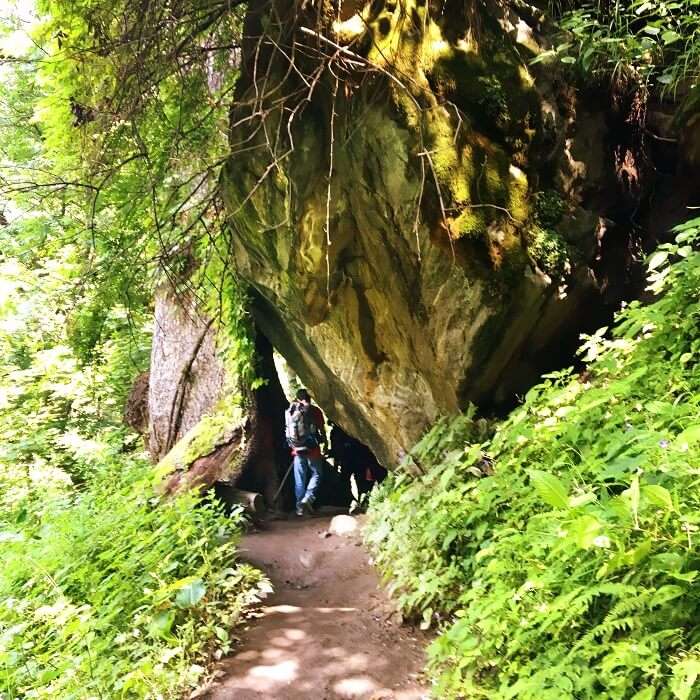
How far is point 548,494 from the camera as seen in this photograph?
2.21 meters

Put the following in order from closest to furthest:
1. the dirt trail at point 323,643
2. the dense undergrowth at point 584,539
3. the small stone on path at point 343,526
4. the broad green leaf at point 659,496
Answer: the broad green leaf at point 659,496 → the dense undergrowth at point 584,539 → the dirt trail at point 323,643 → the small stone on path at point 343,526

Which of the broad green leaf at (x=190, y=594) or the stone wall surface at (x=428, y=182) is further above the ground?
the stone wall surface at (x=428, y=182)

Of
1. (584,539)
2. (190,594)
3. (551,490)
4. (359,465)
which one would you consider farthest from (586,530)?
(359,465)

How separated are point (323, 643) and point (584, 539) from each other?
9.49ft

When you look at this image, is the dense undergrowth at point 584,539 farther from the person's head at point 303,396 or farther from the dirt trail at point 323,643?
the person's head at point 303,396

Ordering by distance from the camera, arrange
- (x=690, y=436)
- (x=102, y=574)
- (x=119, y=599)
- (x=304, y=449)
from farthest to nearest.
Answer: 1. (x=304, y=449)
2. (x=102, y=574)
3. (x=119, y=599)
4. (x=690, y=436)

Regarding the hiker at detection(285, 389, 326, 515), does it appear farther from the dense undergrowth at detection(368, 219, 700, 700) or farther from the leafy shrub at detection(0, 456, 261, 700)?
the dense undergrowth at detection(368, 219, 700, 700)

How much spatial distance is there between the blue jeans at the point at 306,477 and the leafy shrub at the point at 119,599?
8.62 ft

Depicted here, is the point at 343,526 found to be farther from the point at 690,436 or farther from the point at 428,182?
the point at 690,436

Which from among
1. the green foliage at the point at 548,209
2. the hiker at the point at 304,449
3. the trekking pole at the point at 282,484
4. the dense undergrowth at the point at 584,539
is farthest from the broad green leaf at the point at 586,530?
the trekking pole at the point at 282,484

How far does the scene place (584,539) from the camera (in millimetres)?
1963

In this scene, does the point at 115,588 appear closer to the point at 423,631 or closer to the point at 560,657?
the point at 423,631

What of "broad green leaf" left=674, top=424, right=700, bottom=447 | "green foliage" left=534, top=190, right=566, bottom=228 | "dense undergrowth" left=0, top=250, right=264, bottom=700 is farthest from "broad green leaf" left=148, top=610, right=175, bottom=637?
"green foliage" left=534, top=190, right=566, bottom=228

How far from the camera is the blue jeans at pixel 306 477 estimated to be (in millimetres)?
8836
